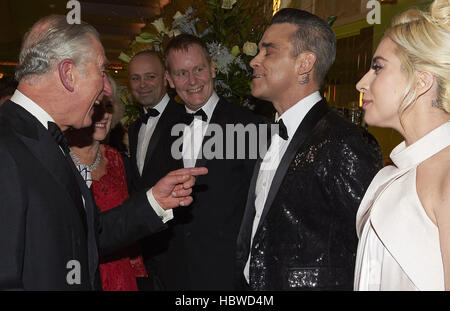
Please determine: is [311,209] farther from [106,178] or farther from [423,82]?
[106,178]

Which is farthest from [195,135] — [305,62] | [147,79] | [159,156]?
[147,79]

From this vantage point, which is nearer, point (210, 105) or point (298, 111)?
point (298, 111)

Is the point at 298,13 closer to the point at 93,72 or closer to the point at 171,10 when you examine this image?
the point at 93,72

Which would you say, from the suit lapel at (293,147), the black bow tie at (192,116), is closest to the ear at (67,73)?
the suit lapel at (293,147)

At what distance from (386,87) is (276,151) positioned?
791 mm

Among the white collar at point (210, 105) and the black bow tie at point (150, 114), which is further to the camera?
the black bow tie at point (150, 114)

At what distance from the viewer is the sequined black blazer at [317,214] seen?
1.81 m

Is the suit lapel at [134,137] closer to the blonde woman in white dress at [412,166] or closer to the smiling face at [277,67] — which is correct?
the smiling face at [277,67]

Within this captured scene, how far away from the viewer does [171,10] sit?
16.5ft

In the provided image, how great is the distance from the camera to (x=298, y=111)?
220 centimetres

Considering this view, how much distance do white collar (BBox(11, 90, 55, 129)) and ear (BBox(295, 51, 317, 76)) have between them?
1.28 metres

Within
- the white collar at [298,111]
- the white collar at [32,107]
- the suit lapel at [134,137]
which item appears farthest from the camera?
the suit lapel at [134,137]

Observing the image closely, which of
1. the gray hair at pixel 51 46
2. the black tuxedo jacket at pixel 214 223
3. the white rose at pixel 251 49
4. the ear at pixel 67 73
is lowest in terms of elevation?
the black tuxedo jacket at pixel 214 223

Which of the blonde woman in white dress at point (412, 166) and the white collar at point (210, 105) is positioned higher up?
the white collar at point (210, 105)
